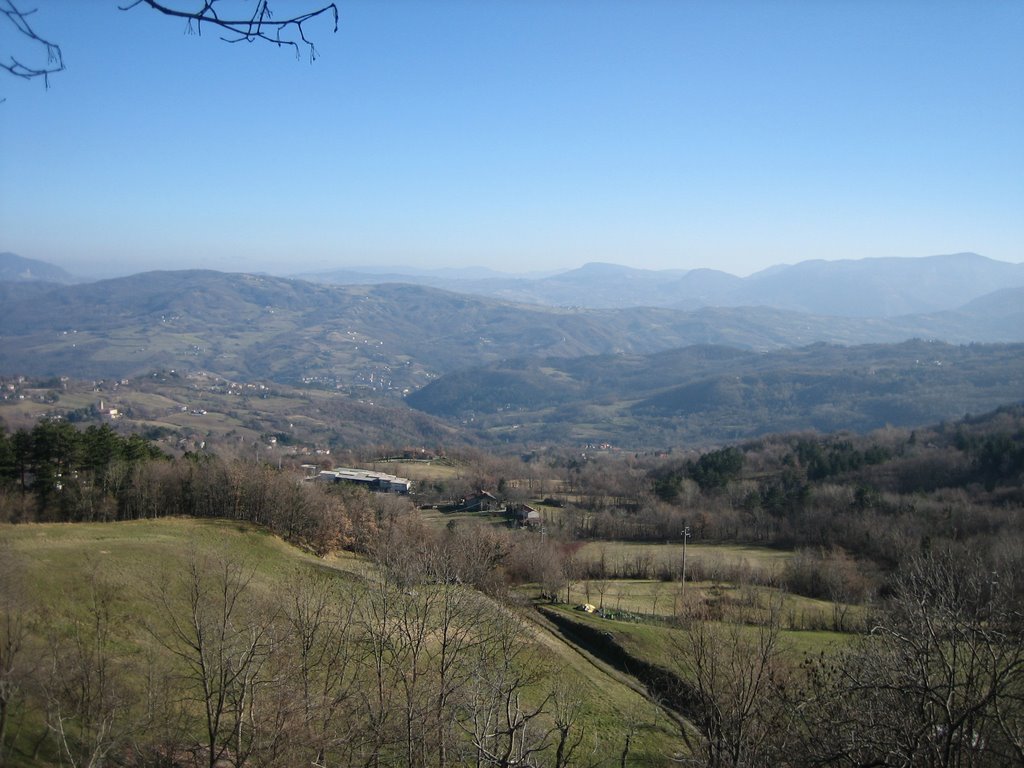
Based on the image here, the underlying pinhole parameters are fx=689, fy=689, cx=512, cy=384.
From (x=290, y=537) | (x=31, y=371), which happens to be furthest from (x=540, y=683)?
(x=31, y=371)

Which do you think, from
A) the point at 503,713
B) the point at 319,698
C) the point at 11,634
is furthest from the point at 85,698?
the point at 503,713

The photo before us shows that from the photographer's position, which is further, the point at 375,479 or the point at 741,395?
the point at 741,395

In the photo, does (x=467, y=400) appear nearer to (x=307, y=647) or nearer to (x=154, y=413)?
(x=154, y=413)

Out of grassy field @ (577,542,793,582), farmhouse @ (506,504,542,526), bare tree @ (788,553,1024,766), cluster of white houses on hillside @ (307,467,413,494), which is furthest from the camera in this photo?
cluster of white houses on hillside @ (307,467,413,494)

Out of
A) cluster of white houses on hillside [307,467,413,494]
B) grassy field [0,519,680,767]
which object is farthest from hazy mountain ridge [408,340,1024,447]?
grassy field [0,519,680,767]

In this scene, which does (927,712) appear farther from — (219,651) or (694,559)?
(694,559)

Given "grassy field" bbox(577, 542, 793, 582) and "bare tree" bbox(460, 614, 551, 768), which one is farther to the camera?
"grassy field" bbox(577, 542, 793, 582)

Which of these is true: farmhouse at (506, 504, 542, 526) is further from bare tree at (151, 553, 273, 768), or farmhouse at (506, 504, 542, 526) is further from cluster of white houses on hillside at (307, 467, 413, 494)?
bare tree at (151, 553, 273, 768)

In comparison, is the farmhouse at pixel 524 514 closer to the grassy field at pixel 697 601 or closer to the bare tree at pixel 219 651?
the grassy field at pixel 697 601
